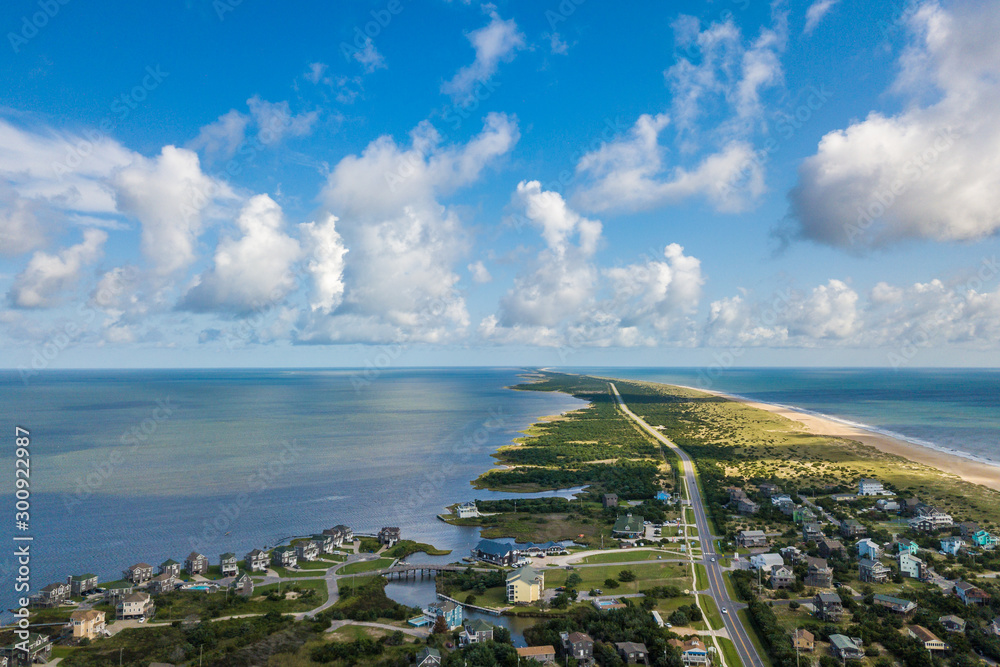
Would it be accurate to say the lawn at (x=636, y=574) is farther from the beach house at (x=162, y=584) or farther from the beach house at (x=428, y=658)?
the beach house at (x=162, y=584)

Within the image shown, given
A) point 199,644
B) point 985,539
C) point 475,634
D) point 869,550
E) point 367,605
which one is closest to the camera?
point 199,644

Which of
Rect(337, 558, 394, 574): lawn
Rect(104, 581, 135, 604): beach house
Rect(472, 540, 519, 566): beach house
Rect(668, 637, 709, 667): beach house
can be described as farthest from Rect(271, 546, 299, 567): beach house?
Rect(668, 637, 709, 667): beach house

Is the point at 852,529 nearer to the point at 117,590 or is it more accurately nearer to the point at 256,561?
the point at 256,561

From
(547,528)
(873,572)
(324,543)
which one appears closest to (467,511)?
(547,528)

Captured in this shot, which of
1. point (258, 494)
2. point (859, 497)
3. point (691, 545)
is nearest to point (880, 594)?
point (691, 545)

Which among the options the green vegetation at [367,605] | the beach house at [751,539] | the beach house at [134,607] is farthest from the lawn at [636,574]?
the beach house at [134,607]

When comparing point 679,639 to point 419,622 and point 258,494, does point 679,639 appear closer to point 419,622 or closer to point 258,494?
point 419,622
